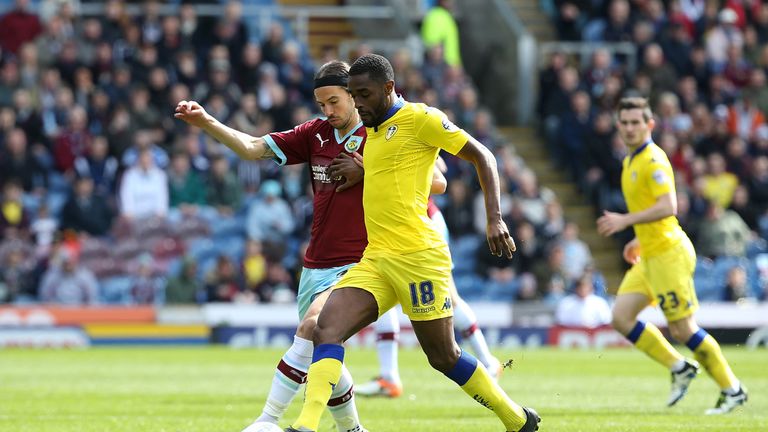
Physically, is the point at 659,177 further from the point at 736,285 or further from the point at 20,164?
the point at 20,164

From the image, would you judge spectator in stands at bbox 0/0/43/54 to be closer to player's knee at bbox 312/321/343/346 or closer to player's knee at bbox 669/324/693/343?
player's knee at bbox 669/324/693/343

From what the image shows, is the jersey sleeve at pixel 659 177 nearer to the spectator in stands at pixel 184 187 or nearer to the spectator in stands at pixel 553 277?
the spectator in stands at pixel 553 277

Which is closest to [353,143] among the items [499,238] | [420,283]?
[420,283]

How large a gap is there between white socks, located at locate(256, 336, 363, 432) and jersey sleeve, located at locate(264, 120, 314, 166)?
1330 millimetres

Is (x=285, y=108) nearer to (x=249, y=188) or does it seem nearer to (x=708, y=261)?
(x=249, y=188)

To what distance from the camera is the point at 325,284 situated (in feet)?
31.4

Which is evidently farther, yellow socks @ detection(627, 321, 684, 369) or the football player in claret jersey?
yellow socks @ detection(627, 321, 684, 369)

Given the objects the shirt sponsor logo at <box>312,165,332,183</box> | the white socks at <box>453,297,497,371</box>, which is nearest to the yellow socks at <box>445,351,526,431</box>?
the shirt sponsor logo at <box>312,165,332,183</box>

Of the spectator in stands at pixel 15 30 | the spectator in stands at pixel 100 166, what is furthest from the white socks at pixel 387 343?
the spectator in stands at pixel 15 30

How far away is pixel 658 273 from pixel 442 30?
610 inches

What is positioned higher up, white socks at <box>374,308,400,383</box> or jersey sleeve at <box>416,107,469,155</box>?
jersey sleeve at <box>416,107,469,155</box>

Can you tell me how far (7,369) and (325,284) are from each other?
893 centimetres

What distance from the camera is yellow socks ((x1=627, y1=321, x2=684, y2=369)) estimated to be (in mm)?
12609

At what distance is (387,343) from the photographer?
1302 centimetres
